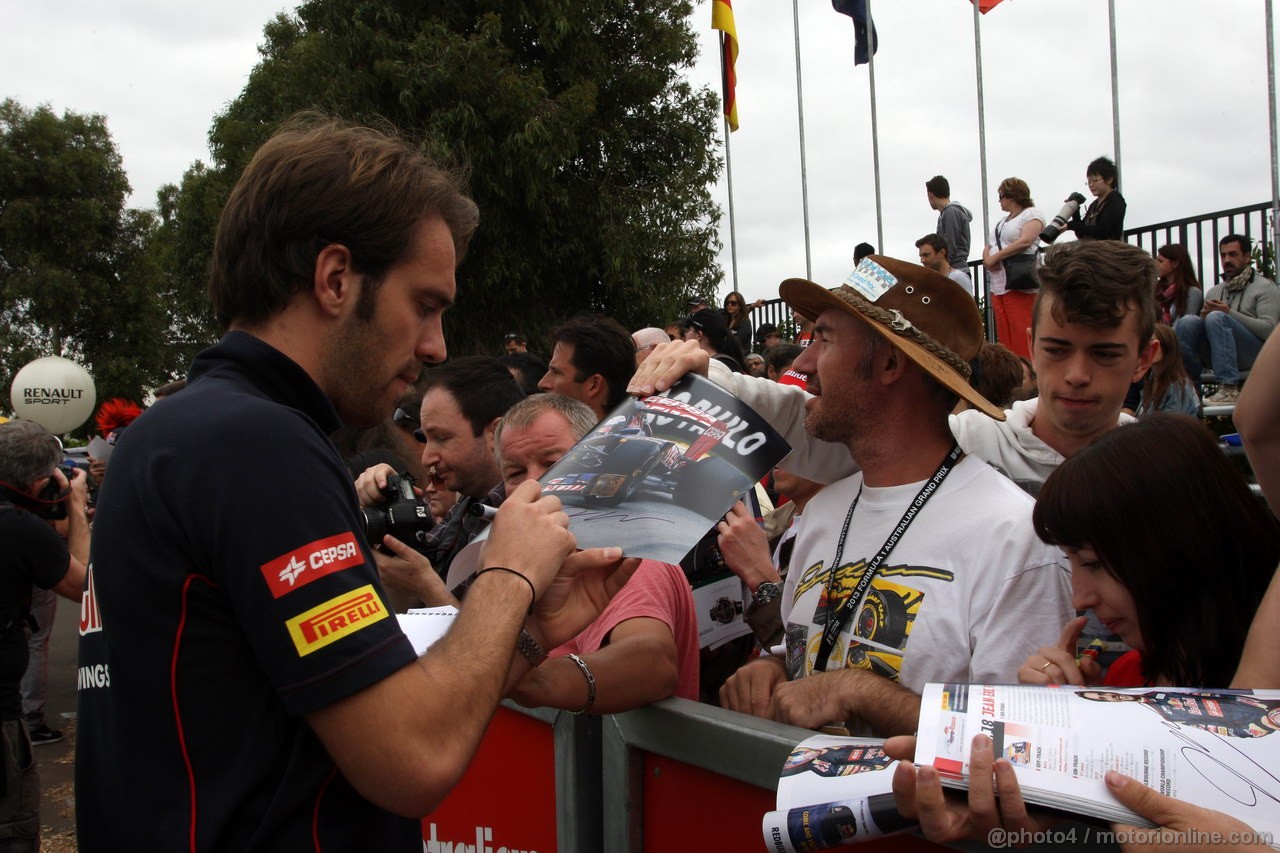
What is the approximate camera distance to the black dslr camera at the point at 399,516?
2758mm

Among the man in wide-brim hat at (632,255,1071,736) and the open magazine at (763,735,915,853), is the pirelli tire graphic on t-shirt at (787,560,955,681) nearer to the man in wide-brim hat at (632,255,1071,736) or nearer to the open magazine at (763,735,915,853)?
the man in wide-brim hat at (632,255,1071,736)

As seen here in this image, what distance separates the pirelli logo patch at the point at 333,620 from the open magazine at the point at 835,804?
0.67 meters

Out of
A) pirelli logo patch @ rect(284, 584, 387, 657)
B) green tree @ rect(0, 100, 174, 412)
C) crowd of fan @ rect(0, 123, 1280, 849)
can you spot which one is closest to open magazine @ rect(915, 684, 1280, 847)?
crowd of fan @ rect(0, 123, 1280, 849)

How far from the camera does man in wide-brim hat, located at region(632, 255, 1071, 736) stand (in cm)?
208

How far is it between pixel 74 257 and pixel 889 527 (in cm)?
3756

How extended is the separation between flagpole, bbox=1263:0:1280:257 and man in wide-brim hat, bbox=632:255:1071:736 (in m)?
8.24

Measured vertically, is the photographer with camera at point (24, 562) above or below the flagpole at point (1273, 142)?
below

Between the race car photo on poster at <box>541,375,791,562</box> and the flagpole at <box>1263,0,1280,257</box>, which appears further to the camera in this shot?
the flagpole at <box>1263,0,1280,257</box>

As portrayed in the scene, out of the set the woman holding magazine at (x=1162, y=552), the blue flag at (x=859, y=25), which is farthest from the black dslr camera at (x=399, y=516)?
the blue flag at (x=859, y=25)

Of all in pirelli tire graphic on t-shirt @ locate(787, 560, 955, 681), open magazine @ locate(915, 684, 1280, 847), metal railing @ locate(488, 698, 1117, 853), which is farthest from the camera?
pirelli tire graphic on t-shirt @ locate(787, 560, 955, 681)

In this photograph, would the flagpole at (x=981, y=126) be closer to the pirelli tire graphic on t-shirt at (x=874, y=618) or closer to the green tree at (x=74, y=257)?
the pirelli tire graphic on t-shirt at (x=874, y=618)

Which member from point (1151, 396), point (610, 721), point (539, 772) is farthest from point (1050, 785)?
point (1151, 396)

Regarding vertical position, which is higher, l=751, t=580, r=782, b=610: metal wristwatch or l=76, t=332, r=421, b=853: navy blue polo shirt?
l=76, t=332, r=421, b=853: navy blue polo shirt

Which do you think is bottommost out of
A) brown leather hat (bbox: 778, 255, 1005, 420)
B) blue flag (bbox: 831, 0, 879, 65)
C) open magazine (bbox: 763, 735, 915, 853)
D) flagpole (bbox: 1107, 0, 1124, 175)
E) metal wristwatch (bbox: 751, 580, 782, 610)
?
open magazine (bbox: 763, 735, 915, 853)
